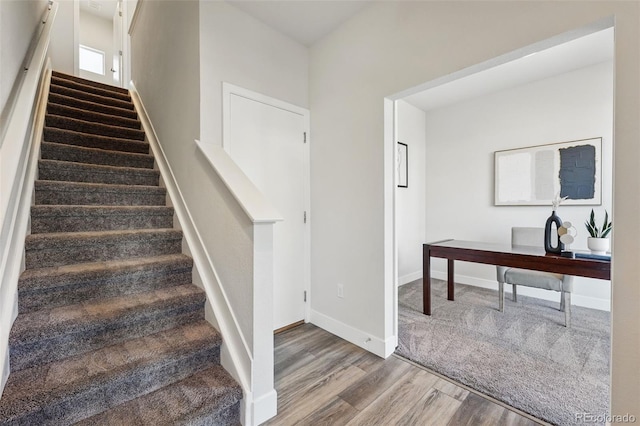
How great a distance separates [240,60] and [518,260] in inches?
106

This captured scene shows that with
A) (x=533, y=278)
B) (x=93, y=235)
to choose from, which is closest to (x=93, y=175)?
(x=93, y=235)

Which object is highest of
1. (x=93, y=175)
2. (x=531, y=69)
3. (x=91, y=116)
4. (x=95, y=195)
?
(x=531, y=69)

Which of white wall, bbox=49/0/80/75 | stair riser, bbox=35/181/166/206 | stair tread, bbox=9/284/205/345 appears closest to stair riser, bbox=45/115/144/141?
stair riser, bbox=35/181/166/206

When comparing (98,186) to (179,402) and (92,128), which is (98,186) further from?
(179,402)

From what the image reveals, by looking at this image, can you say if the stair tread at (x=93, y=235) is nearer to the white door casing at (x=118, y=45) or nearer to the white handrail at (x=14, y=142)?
the white handrail at (x=14, y=142)

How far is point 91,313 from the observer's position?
4.79ft

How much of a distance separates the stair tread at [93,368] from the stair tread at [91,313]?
0.14 metres

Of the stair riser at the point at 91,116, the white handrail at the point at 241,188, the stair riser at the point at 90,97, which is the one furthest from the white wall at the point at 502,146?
the stair riser at the point at 90,97

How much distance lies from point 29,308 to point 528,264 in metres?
3.20

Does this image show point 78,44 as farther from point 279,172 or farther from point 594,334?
point 594,334

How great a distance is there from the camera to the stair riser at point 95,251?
1625 mm

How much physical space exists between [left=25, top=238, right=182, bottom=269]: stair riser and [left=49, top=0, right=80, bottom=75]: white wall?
498 cm

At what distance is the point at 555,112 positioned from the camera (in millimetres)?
3098

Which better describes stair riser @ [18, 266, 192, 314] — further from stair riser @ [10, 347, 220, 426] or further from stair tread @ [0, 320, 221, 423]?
stair riser @ [10, 347, 220, 426]
